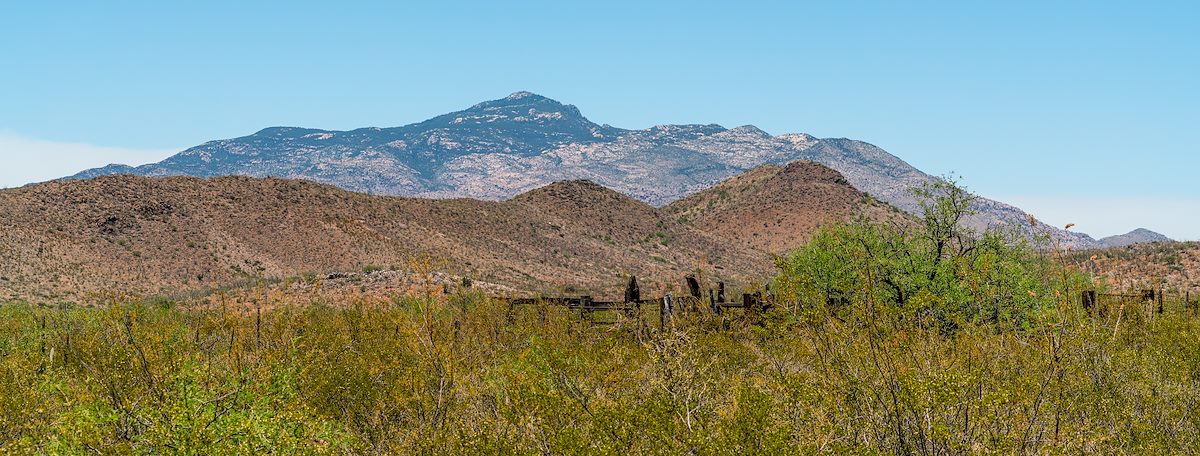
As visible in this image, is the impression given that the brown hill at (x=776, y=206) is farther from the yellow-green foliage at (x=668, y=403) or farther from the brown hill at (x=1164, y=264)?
the yellow-green foliage at (x=668, y=403)

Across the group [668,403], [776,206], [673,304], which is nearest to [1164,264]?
[776,206]

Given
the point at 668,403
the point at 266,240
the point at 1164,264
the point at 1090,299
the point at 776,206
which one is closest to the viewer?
the point at 668,403

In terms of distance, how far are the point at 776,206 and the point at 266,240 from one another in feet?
243

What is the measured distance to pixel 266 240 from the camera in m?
74.6

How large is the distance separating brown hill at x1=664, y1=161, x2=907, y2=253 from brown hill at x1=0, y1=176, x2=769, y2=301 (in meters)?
19.7

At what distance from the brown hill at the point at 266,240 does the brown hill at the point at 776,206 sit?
19.7 metres

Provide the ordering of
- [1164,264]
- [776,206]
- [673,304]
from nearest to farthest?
[673,304] → [1164,264] → [776,206]

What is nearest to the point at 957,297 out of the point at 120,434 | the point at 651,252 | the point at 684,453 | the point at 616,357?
the point at 616,357

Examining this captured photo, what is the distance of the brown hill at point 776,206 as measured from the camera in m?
117

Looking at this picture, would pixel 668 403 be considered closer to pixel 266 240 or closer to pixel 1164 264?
pixel 266 240

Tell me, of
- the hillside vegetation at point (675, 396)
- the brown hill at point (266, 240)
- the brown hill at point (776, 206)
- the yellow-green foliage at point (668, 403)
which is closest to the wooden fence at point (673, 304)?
the hillside vegetation at point (675, 396)

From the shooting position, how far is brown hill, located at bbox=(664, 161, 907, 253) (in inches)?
4606

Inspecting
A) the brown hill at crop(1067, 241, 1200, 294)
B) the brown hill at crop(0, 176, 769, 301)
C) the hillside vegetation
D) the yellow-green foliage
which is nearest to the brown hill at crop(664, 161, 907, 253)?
the brown hill at crop(0, 176, 769, 301)

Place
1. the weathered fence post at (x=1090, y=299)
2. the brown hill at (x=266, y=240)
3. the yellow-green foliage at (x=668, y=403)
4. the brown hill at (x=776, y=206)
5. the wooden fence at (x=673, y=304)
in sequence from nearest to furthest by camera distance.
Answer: the yellow-green foliage at (x=668, y=403) < the weathered fence post at (x=1090, y=299) < the wooden fence at (x=673, y=304) < the brown hill at (x=266, y=240) < the brown hill at (x=776, y=206)
